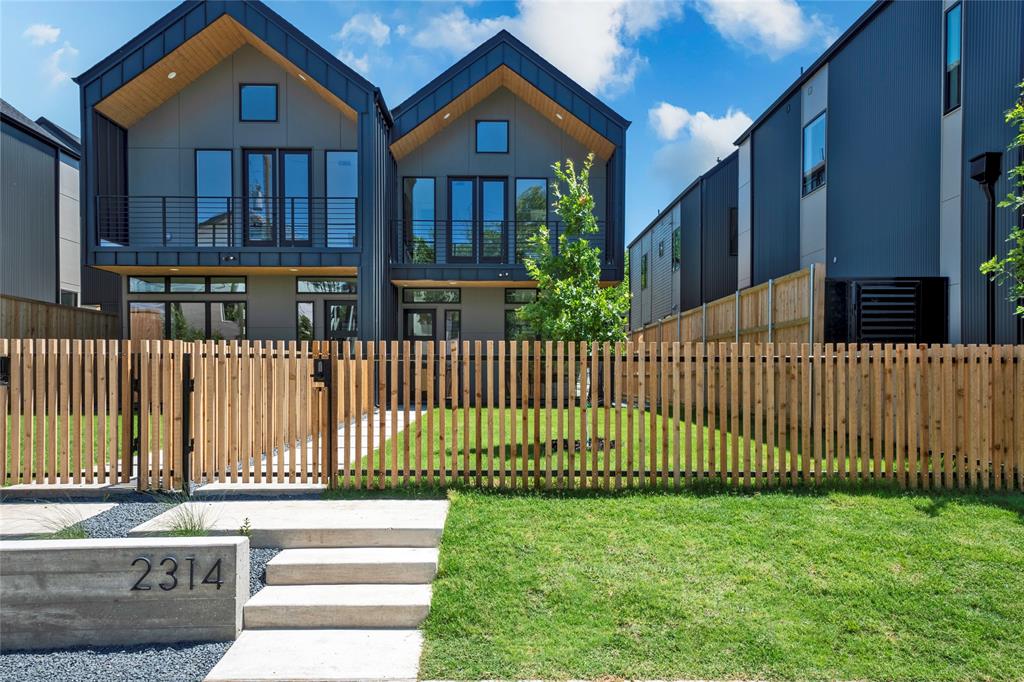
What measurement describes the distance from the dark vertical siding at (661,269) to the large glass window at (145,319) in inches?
800

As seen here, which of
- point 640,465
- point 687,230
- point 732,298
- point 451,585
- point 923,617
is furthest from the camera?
point 687,230

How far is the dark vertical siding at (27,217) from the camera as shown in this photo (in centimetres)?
1777

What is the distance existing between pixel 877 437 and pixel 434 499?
16.9ft

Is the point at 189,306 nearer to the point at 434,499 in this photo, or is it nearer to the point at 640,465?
the point at 434,499

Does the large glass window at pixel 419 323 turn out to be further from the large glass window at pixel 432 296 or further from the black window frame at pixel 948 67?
the black window frame at pixel 948 67

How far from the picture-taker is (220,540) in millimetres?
4855

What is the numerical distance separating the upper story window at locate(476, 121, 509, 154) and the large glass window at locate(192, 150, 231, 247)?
6.85m

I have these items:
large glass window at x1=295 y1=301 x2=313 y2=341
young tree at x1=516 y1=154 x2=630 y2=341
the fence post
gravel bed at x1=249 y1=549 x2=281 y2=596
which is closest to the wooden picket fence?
the fence post

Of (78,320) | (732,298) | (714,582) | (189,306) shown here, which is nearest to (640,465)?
(714,582)

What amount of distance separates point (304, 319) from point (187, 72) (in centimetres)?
698

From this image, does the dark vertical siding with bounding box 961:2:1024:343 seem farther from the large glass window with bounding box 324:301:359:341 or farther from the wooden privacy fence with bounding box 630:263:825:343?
the large glass window with bounding box 324:301:359:341

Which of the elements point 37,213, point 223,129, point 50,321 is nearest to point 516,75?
point 223,129

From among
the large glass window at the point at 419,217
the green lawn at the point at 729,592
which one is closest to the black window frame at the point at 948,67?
the green lawn at the point at 729,592

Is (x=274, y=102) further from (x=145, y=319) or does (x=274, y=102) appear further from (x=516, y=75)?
(x=145, y=319)
